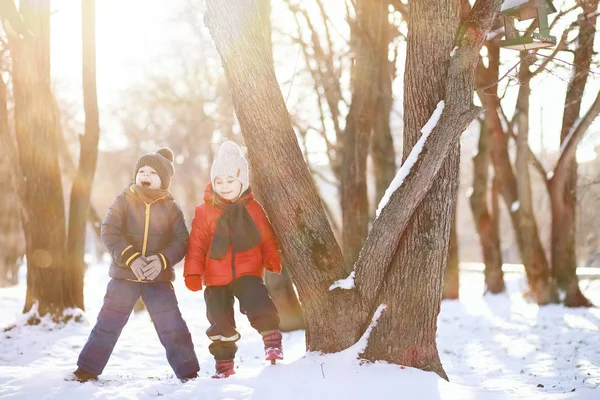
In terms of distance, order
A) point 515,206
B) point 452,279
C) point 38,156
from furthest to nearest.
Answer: point 452,279, point 515,206, point 38,156

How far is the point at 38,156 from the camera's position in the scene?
6.71 metres

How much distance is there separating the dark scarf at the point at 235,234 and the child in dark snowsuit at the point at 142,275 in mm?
292

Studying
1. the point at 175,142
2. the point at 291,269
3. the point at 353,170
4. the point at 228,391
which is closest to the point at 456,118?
the point at 291,269

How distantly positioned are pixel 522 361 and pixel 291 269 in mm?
3310

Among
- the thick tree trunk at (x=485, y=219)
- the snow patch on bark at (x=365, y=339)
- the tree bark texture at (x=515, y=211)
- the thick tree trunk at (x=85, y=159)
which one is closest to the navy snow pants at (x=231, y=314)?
the snow patch on bark at (x=365, y=339)

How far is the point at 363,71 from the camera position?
24.7ft

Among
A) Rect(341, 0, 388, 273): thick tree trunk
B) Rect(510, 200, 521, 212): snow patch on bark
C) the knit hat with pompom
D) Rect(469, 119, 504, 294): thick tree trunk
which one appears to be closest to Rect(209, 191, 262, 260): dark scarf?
the knit hat with pompom

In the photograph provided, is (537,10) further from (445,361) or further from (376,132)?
(376,132)

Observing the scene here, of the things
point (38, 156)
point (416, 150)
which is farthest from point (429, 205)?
point (38, 156)

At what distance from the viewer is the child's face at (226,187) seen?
4203 millimetres

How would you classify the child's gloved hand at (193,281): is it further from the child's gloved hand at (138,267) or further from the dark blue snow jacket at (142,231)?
the child's gloved hand at (138,267)

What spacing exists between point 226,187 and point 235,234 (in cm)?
40

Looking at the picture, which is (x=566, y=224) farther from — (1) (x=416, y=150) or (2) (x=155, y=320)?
(2) (x=155, y=320)

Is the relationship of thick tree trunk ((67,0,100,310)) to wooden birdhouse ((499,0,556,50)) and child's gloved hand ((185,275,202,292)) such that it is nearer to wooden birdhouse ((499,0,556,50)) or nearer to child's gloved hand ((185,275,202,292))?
child's gloved hand ((185,275,202,292))
